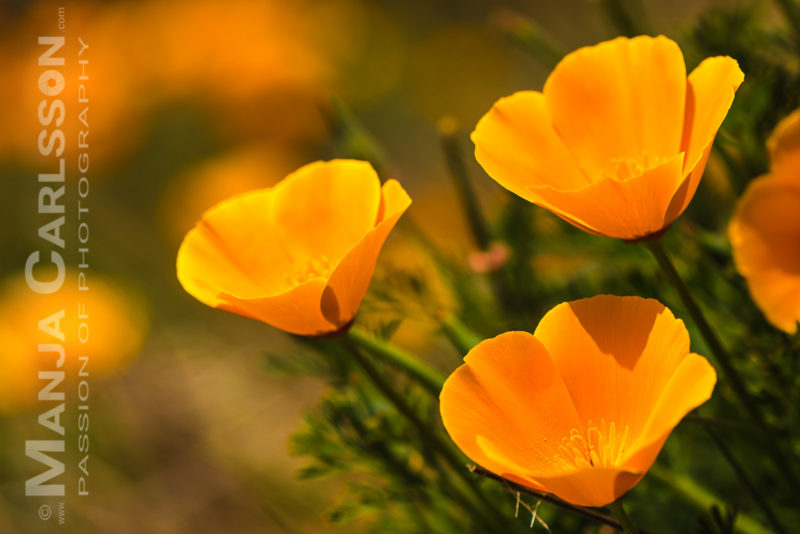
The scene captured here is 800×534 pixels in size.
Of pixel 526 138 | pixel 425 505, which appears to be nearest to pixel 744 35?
pixel 526 138

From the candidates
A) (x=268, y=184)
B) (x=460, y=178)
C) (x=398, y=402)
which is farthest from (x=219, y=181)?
(x=398, y=402)

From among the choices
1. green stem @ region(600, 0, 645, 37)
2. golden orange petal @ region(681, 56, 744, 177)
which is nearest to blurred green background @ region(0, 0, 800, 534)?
green stem @ region(600, 0, 645, 37)

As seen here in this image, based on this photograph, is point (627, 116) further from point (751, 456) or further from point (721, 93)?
point (751, 456)

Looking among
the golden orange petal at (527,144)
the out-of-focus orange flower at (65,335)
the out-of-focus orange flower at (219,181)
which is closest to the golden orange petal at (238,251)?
the golden orange petal at (527,144)

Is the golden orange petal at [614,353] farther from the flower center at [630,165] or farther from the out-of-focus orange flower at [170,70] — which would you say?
the out-of-focus orange flower at [170,70]

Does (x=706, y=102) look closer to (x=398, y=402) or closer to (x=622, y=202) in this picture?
(x=622, y=202)

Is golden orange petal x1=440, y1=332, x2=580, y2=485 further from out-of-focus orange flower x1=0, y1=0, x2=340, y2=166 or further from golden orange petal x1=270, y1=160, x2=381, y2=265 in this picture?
out-of-focus orange flower x1=0, y1=0, x2=340, y2=166
